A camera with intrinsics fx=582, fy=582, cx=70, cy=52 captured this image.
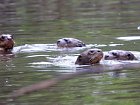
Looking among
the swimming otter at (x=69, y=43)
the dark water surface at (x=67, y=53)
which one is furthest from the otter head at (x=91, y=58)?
the swimming otter at (x=69, y=43)

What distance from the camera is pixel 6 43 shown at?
1390cm

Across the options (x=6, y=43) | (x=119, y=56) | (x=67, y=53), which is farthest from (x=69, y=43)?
(x=119, y=56)

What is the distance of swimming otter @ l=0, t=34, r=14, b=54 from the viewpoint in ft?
45.4

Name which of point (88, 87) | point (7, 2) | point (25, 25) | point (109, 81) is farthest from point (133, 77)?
point (7, 2)

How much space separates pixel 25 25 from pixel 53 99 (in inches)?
476

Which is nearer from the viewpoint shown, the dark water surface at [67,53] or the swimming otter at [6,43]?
the dark water surface at [67,53]

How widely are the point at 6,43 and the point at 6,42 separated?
0.09 ft

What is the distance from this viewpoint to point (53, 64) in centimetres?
1079

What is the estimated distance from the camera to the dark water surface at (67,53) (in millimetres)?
7180

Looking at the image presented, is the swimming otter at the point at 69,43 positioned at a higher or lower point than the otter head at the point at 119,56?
higher

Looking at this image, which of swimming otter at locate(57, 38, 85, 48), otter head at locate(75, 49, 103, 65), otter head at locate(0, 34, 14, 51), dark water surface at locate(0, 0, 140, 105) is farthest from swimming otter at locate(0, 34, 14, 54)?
otter head at locate(75, 49, 103, 65)

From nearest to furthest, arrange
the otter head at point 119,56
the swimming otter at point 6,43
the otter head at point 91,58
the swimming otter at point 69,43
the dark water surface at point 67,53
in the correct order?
the dark water surface at point 67,53
the otter head at point 91,58
the otter head at point 119,56
the swimming otter at point 69,43
the swimming otter at point 6,43

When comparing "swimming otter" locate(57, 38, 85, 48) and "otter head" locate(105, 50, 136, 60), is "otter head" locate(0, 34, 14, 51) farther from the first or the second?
"otter head" locate(105, 50, 136, 60)

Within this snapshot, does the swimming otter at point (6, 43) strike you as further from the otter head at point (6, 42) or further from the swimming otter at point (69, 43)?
the swimming otter at point (69, 43)
